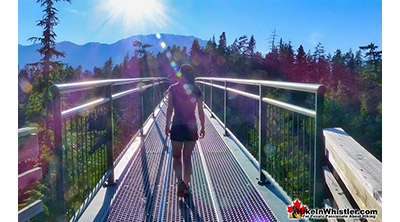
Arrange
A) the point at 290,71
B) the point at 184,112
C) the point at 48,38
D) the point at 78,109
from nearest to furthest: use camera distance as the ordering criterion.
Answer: the point at 78,109 → the point at 184,112 → the point at 48,38 → the point at 290,71

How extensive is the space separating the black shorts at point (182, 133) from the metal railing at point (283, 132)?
79 cm

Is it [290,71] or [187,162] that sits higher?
[290,71]

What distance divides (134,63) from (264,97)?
277 feet

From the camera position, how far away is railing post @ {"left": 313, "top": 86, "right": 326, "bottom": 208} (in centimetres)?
230

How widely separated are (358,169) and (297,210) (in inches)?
58.2

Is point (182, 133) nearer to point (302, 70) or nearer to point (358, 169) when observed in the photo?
point (358, 169)

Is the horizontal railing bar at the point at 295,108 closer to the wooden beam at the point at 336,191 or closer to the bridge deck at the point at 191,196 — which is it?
the wooden beam at the point at 336,191

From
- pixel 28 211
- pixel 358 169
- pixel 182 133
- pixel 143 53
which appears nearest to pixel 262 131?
pixel 182 133

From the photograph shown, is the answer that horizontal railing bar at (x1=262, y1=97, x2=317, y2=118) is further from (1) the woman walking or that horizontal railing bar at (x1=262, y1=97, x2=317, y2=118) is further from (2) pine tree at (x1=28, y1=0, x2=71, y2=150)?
(2) pine tree at (x1=28, y1=0, x2=71, y2=150)

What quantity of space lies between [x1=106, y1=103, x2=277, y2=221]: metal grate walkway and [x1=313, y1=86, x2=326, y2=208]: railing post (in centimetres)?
77

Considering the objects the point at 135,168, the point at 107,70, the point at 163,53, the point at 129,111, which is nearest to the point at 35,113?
the point at 129,111

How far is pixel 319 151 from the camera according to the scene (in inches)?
92.5

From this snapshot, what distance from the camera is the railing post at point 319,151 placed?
90.5 inches
